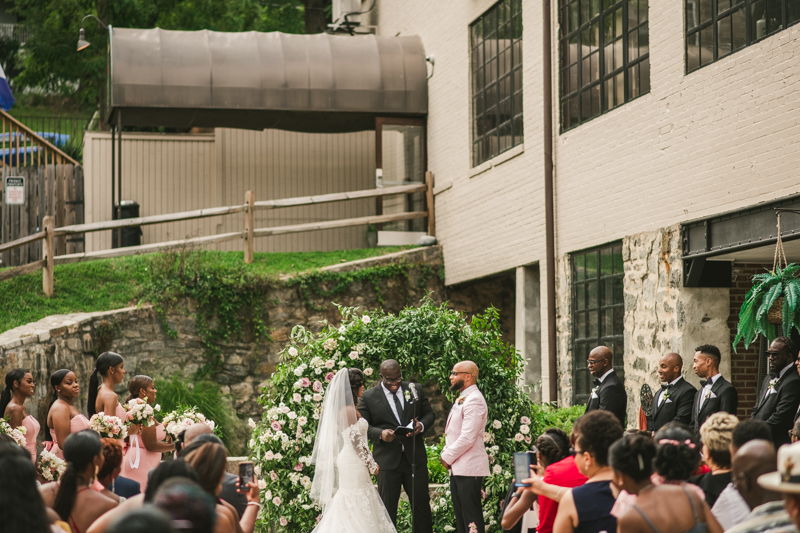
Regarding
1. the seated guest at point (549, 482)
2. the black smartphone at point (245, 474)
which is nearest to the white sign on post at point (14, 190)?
the black smartphone at point (245, 474)

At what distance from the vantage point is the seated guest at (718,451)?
484 centimetres

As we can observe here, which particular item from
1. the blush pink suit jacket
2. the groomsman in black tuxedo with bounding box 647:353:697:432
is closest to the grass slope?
the blush pink suit jacket

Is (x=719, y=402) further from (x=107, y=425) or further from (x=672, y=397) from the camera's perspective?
(x=107, y=425)

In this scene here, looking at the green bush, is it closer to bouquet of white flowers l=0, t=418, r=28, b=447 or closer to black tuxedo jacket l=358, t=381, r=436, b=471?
black tuxedo jacket l=358, t=381, r=436, b=471

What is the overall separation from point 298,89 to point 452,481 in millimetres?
10071

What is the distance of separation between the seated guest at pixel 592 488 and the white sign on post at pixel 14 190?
1388 centimetres

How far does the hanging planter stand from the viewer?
25.4 feet

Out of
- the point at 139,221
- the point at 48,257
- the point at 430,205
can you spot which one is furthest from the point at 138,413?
the point at 430,205

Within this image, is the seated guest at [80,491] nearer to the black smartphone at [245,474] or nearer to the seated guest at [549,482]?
the black smartphone at [245,474]

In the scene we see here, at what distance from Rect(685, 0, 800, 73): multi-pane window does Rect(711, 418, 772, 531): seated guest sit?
17.2ft

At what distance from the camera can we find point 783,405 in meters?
7.60

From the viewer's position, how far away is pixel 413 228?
57.5ft

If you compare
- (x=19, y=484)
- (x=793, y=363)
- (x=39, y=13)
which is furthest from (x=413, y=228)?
(x=19, y=484)

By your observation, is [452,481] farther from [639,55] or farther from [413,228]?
[413,228]
